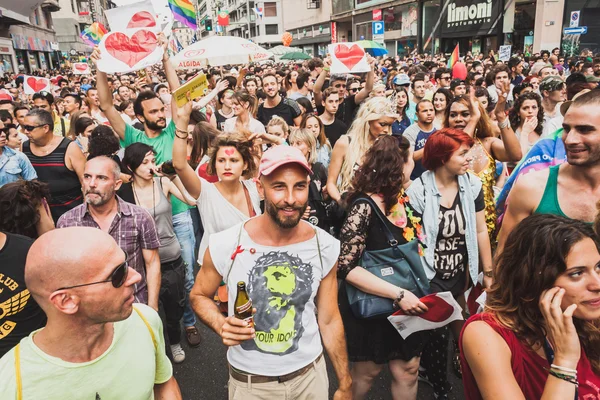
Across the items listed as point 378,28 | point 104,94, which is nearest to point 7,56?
point 378,28

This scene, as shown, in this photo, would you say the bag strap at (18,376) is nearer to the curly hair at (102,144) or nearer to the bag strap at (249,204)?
the bag strap at (249,204)

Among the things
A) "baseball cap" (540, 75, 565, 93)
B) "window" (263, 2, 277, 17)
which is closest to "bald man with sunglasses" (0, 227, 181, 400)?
"baseball cap" (540, 75, 565, 93)

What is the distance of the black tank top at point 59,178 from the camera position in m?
4.70

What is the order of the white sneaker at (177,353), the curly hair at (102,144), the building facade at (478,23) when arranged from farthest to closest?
the building facade at (478,23)
the curly hair at (102,144)
the white sneaker at (177,353)

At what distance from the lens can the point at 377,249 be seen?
9.46ft

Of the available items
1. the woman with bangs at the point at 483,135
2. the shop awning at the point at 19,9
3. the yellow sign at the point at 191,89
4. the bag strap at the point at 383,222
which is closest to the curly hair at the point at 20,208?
the yellow sign at the point at 191,89

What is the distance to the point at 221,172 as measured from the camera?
353 centimetres

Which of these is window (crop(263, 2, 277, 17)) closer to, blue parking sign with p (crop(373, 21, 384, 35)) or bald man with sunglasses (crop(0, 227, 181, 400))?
blue parking sign with p (crop(373, 21, 384, 35))

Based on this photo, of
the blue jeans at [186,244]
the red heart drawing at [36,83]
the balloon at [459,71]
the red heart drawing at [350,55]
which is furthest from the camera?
the balloon at [459,71]

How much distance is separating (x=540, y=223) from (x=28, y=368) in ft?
6.92

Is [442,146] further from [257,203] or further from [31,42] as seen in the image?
[31,42]

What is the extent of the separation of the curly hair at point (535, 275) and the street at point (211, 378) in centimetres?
187

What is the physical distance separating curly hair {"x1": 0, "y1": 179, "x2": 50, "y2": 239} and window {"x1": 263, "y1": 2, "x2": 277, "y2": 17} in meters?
75.6

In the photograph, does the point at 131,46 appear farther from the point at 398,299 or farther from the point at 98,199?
the point at 398,299
